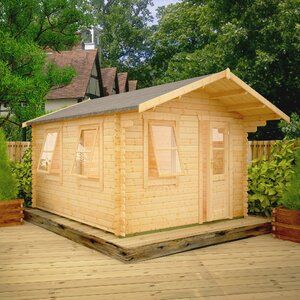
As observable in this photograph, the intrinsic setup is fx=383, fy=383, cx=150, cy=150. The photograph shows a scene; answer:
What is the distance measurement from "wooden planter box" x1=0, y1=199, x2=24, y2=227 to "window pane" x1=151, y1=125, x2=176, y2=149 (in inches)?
166

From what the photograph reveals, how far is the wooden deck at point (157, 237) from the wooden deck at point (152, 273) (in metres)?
0.14

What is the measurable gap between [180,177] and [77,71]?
65.1ft

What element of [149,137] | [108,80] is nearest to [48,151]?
[149,137]

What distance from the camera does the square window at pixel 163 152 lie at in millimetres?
7512

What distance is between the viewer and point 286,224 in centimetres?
796

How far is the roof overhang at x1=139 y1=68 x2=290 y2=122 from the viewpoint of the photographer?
7.12 meters

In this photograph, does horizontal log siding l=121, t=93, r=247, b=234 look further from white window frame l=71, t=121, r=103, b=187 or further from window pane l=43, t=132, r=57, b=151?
window pane l=43, t=132, r=57, b=151

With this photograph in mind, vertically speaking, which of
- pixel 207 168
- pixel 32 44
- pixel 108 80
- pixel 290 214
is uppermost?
pixel 108 80

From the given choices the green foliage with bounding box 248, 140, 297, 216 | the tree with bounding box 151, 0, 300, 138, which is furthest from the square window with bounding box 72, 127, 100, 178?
the tree with bounding box 151, 0, 300, 138

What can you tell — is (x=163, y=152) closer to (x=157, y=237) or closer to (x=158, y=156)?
(x=158, y=156)

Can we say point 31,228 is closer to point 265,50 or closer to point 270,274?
point 270,274

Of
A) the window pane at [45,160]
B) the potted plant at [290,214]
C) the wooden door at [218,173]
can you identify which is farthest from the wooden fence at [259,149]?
the window pane at [45,160]

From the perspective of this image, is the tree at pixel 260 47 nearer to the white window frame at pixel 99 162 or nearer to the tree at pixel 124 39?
the white window frame at pixel 99 162

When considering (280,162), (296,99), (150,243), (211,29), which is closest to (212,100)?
(280,162)
